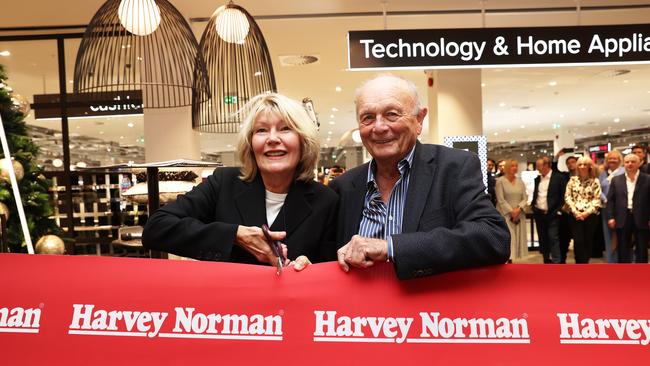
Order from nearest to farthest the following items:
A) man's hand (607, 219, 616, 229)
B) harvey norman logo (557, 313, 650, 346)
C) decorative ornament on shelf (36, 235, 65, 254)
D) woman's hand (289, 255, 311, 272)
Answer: harvey norman logo (557, 313, 650, 346) < woman's hand (289, 255, 311, 272) < decorative ornament on shelf (36, 235, 65, 254) < man's hand (607, 219, 616, 229)

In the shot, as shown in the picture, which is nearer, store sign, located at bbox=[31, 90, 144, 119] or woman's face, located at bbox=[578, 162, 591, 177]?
store sign, located at bbox=[31, 90, 144, 119]

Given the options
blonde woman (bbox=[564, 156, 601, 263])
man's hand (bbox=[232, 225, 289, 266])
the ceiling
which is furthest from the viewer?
blonde woman (bbox=[564, 156, 601, 263])

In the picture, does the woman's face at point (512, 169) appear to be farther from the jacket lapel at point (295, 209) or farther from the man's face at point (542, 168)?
the jacket lapel at point (295, 209)

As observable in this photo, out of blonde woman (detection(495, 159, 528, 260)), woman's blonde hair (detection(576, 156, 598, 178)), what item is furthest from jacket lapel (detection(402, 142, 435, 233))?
blonde woman (detection(495, 159, 528, 260))

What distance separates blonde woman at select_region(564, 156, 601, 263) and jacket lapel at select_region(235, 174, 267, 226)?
7084 millimetres

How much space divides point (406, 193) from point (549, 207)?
7477 millimetres

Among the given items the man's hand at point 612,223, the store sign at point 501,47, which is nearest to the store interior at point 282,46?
the store sign at point 501,47

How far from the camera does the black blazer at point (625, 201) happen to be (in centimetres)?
710

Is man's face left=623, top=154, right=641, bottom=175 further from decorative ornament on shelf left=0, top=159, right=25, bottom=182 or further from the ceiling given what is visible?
decorative ornament on shelf left=0, top=159, right=25, bottom=182

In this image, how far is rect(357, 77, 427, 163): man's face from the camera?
183 centimetres

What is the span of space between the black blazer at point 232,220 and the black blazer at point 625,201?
21.2 ft

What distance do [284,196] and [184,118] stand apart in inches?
180

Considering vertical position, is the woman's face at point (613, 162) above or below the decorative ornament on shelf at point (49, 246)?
above

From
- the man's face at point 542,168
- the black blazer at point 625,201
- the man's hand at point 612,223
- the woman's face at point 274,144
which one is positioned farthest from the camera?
the man's face at point 542,168
